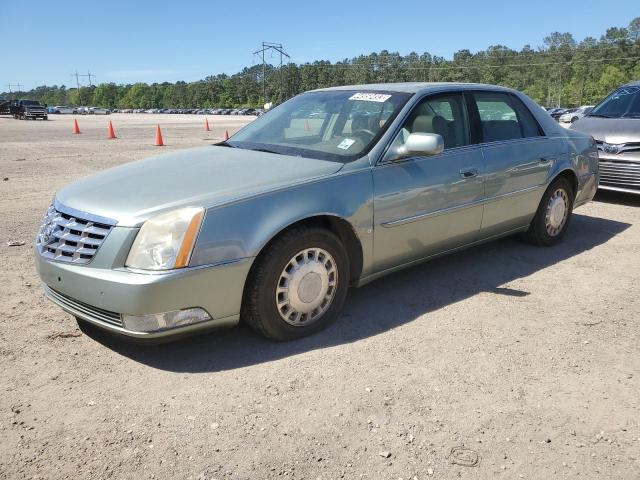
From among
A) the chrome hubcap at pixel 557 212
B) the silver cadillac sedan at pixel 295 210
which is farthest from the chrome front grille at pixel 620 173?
the silver cadillac sedan at pixel 295 210

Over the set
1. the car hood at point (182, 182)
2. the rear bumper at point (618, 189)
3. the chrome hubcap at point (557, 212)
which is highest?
the car hood at point (182, 182)

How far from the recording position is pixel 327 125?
4.16m

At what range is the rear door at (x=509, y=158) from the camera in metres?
4.47

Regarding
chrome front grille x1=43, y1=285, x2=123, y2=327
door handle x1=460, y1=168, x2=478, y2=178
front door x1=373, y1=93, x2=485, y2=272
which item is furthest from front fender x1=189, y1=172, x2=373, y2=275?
door handle x1=460, y1=168, x2=478, y2=178

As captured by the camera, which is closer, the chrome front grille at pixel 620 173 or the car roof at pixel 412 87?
the car roof at pixel 412 87

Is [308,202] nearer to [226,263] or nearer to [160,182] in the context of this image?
[226,263]

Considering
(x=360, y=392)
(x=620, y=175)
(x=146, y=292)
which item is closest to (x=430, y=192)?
(x=360, y=392)

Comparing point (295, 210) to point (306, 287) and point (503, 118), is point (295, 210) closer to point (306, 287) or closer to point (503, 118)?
point (306, 287)

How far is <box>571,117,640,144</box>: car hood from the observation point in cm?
722

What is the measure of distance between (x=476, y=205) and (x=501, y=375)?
5.53 ft

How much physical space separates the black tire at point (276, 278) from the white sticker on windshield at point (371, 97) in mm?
1259

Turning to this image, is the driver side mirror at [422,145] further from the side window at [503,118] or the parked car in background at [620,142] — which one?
the parked car in background at [620,142]

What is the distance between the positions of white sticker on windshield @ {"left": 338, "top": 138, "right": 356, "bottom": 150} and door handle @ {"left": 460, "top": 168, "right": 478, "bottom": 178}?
94cm

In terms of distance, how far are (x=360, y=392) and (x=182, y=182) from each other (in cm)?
159
